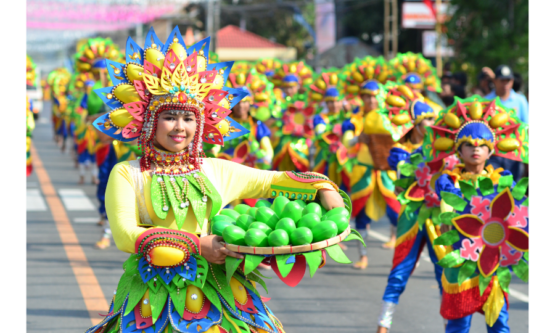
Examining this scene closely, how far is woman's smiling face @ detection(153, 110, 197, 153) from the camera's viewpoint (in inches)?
139

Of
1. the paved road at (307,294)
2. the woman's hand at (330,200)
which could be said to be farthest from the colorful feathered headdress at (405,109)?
the woman's hand at (330,200)

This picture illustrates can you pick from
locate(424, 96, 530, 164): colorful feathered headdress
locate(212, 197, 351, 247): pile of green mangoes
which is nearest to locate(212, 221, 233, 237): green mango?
locate(212, 197, 351, 247): pile of green mangoes

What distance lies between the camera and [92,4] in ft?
107

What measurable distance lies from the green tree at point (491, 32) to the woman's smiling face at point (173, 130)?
15.1 metres

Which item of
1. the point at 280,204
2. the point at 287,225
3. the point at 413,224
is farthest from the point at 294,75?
the point at 287,225

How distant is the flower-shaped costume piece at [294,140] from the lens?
36.7ft

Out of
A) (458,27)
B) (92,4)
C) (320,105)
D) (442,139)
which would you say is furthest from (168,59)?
(92,4)

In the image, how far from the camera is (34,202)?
42.6ft

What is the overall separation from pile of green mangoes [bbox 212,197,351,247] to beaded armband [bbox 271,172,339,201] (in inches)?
6.5

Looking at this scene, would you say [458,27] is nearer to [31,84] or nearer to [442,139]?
[31,84]

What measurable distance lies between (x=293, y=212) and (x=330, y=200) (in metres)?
0.34

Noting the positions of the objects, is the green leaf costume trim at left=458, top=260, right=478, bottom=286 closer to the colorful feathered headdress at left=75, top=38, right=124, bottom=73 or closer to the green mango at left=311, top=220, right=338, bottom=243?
the green mango at left=311, top=220, right=338, bottom=243

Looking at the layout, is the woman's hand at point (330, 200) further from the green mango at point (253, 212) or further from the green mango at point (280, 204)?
the green mango at point (253, 212)

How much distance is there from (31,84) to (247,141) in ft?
10.6
